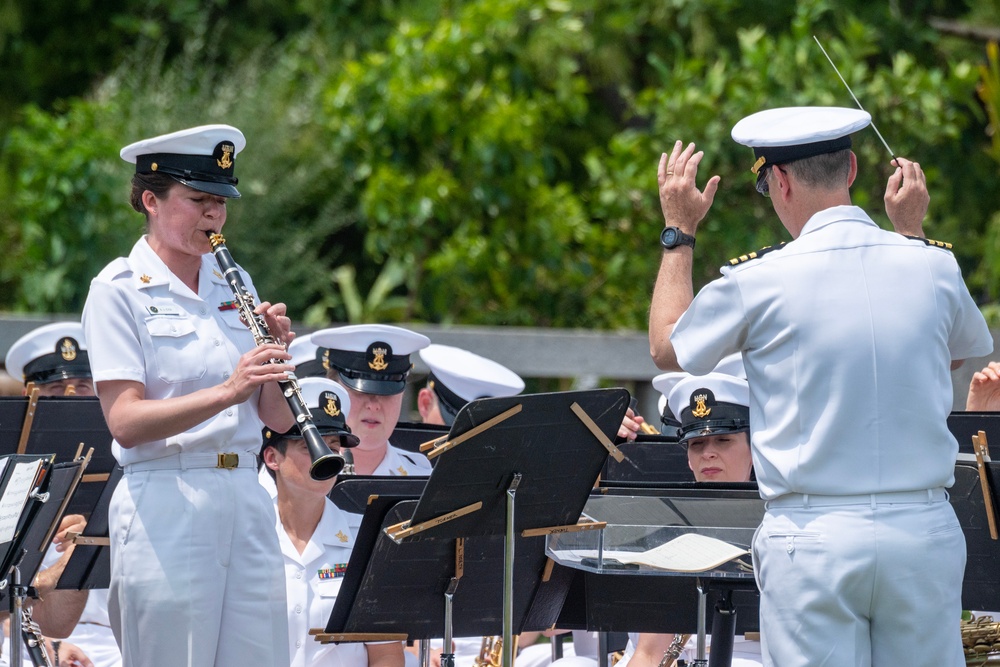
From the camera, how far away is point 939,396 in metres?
3.26

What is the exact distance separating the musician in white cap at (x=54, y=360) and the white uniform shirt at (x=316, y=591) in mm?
1436

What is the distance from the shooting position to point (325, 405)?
5.16 m

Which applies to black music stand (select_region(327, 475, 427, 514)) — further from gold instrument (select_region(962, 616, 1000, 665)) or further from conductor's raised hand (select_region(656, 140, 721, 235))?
gold instrument (select_region(962, 616, 1000, 665))

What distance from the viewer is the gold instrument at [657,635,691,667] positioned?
4.81m

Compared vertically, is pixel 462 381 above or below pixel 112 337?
below

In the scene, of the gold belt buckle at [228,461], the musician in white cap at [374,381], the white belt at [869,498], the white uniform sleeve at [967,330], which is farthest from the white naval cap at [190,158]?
the musician in white cap at [374,381]

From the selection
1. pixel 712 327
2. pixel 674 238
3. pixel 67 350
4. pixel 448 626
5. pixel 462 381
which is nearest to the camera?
pixel 712 327

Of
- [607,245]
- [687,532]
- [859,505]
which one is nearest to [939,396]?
[859,505]

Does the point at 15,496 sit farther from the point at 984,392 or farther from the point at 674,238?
the point at 984,392

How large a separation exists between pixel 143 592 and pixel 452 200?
7054mm

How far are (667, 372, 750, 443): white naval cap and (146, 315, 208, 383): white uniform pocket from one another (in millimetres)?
2117

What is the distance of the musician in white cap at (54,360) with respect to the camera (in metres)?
6.04

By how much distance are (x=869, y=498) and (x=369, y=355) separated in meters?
3.11

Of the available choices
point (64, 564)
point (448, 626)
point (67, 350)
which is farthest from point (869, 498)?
point (67, 350)
